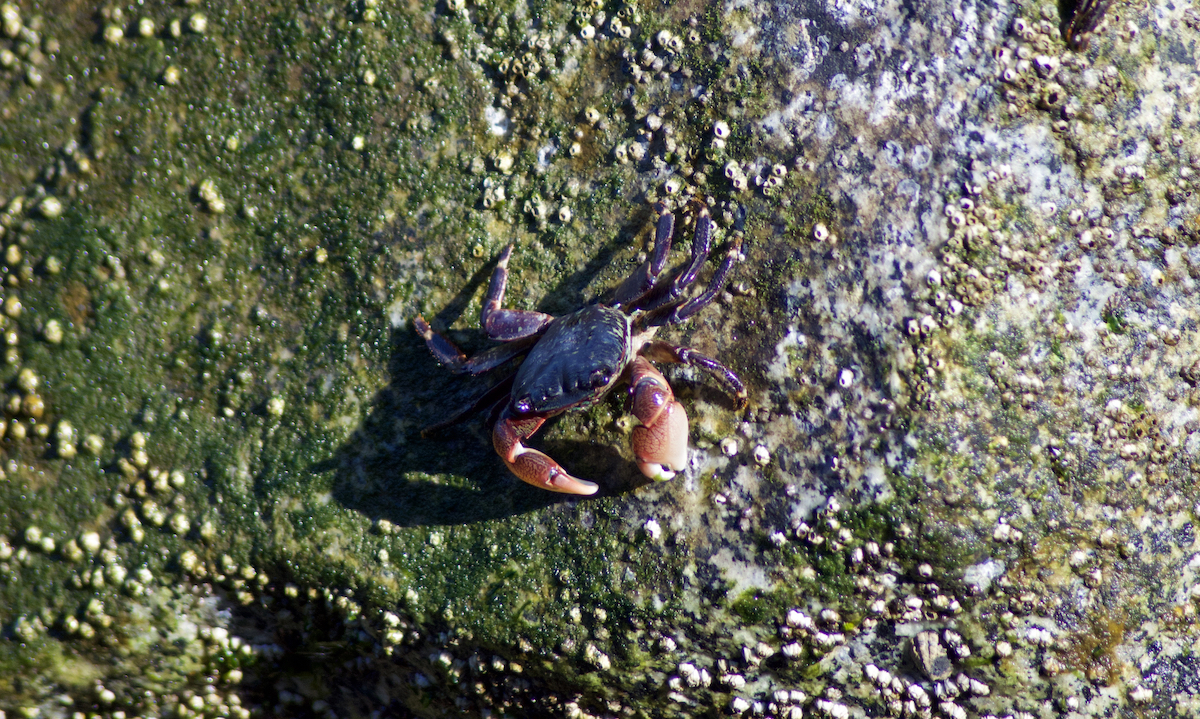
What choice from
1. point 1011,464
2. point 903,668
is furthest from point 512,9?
point 903,668

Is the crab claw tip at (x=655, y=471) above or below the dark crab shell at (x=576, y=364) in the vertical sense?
below

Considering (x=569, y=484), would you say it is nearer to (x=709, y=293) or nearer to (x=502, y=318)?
(x=502, y=318)

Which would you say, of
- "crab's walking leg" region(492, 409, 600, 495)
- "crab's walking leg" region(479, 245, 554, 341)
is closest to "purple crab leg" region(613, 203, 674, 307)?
"crab's walking leg" region(479, 245, 554, 341)

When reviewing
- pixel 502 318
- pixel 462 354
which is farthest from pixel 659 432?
pixel 462 354

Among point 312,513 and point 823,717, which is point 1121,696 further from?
point 312,513

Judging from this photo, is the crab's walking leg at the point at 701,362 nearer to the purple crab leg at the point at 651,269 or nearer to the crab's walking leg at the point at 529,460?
the purple crab leg at the point at 651,269

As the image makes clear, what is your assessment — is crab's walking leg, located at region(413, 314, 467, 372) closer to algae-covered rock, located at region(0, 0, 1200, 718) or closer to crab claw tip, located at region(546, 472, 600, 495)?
algae-covered rock, located at region(0, 0, 1200, 718)

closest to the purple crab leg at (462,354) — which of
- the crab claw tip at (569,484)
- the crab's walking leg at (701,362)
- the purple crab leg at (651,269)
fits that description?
the purple crab leg at (651,269)
